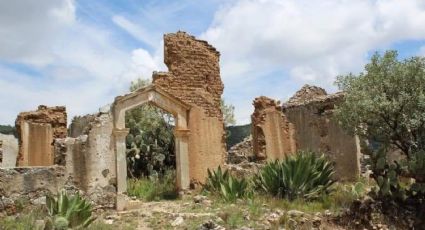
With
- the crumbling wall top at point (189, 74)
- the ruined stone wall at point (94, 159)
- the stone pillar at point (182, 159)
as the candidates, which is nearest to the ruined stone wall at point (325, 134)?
the crumbling wall top at point (189, 74)

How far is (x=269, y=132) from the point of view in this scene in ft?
61.6

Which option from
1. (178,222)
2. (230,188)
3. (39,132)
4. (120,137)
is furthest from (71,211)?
(39,132)

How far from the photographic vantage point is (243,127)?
3409cm

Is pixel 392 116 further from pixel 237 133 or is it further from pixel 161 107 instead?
pixel 237 133

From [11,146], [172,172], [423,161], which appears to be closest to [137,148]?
[172,172]

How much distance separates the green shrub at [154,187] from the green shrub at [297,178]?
3291mm

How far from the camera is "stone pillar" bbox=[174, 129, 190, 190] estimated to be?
52.3ft

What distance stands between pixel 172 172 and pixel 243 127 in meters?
17.0

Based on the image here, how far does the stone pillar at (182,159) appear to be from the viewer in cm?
1593

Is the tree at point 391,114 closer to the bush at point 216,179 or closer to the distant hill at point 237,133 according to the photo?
the bush at point 216,179

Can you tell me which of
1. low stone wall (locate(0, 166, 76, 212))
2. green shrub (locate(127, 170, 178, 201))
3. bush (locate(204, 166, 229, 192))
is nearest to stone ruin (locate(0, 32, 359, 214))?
low stone wall (locate(0, 166, 76, 212))

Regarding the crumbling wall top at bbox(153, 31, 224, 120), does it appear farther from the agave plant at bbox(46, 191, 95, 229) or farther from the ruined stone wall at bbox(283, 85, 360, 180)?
the agave plant at bbox(46, 191, 95, 229)

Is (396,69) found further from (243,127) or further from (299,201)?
(243,127)

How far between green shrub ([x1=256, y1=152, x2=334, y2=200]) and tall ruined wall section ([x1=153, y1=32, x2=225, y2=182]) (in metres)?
2.99
